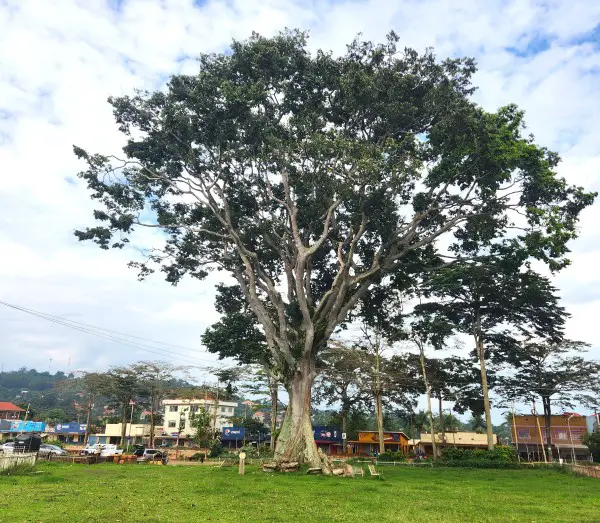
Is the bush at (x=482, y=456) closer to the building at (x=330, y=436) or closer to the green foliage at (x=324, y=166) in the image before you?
the green foliage at (x=324, y=166)

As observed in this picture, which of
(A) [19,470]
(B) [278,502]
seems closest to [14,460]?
(A) [19,470]

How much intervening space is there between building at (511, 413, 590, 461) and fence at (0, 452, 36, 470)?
59326 millimetres

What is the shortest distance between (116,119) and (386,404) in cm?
4274

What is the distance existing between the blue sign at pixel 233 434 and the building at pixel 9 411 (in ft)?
174

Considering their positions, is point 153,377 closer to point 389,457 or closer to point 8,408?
point 389,457

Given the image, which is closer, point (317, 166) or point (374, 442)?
point (317, 166)

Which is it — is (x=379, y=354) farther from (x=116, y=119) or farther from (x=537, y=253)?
(x=116, y=119)

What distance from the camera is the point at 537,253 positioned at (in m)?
21.1

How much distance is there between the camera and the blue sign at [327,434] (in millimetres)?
65062

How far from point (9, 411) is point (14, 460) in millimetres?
90409

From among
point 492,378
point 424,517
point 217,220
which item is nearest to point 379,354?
point 492,378

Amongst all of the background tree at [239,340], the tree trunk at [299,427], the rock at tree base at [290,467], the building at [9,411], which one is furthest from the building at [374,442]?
the building at [9,411]

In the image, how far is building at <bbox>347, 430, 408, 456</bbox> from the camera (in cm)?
6400

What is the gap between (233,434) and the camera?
6862 centimetres
